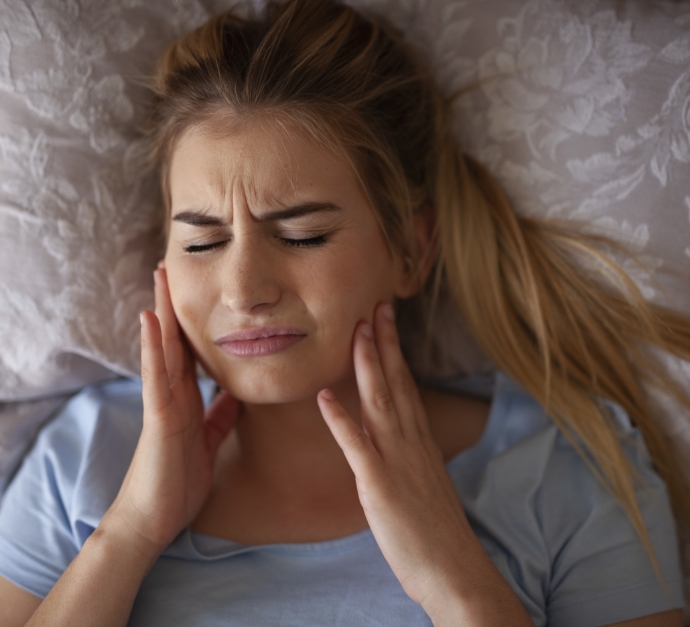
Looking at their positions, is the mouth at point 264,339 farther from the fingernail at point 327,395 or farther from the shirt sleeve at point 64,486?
the shirt sleeve at point 64,486

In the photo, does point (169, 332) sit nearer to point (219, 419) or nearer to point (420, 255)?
point (219, 419)

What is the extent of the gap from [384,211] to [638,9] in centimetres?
71

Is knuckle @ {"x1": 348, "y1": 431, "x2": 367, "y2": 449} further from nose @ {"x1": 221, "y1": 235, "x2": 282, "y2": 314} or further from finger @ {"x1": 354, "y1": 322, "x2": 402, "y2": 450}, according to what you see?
nose @ {"x1": 221, "y1": 235, "x2": 282, "y2": 314}

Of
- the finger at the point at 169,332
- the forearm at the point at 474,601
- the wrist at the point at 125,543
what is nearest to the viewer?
the forearm at the point at 474,601

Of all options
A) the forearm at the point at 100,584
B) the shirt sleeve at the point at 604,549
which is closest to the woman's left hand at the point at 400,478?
the shirt sleeve at the point at 604,549

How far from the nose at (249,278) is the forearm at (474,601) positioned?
0.59 metres

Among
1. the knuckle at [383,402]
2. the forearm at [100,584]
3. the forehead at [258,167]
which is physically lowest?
the forearm at [100,584]

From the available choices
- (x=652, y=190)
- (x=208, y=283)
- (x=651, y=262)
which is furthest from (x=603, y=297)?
(x=208, y=283)

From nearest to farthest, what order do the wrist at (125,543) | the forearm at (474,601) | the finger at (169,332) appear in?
1. the forearm at (474,601)
2. the wrist at (125,543)
3. the finger at (169,332)

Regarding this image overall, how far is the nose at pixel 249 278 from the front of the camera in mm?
1208

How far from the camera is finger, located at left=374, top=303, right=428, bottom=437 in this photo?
1.36m

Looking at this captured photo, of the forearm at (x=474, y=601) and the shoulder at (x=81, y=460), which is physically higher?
the shoulder at (x=81, y=460)

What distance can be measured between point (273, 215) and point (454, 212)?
481 millimetres

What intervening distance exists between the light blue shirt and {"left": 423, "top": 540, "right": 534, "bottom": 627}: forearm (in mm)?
94
